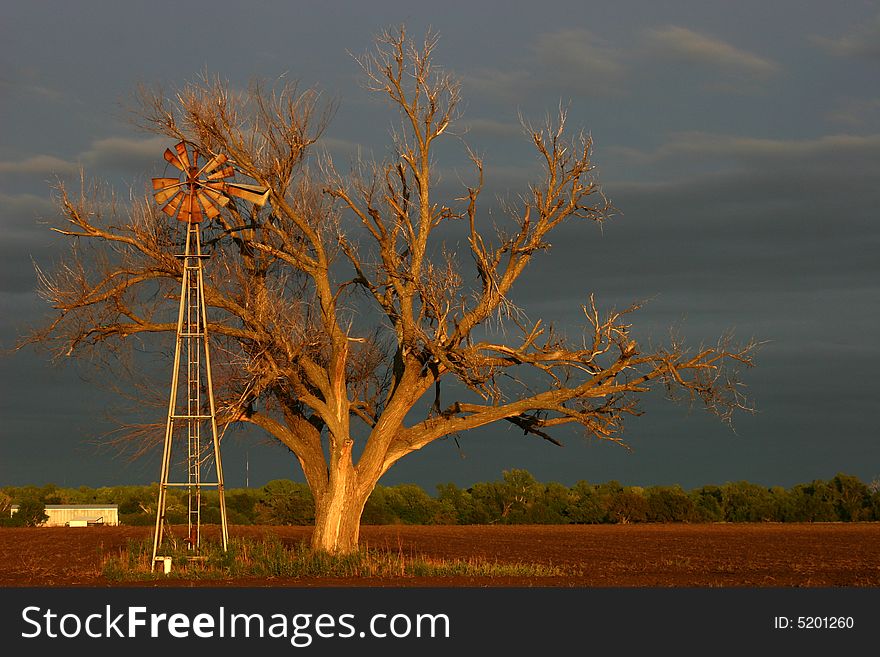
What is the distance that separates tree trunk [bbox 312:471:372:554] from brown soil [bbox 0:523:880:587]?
3648 millimetres

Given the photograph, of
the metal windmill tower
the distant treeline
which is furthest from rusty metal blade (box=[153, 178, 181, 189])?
the distant treeline

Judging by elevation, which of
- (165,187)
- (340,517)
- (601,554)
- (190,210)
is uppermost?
(165,187)

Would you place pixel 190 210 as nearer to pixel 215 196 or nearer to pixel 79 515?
pixel 215 196

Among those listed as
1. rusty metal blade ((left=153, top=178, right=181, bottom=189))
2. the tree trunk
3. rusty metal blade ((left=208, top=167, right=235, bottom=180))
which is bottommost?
the tree trunk

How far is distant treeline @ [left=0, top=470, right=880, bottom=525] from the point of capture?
230 feet

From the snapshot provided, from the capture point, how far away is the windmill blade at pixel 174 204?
27.4m

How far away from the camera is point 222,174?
27844mm

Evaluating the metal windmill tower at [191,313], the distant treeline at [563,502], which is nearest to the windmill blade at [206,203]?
the metal windmill tower at [191,313]

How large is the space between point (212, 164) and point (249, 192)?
134 cm

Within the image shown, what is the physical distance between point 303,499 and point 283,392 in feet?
113

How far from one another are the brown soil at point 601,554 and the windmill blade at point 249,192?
30.8ft

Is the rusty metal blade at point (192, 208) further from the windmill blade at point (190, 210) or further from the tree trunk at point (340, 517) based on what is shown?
the tree trunk at point (340, 517)

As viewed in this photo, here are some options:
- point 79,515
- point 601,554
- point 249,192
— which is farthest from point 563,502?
point 249,192

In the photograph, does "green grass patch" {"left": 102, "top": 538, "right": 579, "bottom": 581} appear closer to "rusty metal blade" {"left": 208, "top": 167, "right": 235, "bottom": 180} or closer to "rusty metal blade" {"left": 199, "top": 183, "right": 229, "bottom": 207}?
"rusty metal blade" {"left": 199, "top": 183, "right": 229, "bottom": 207}
